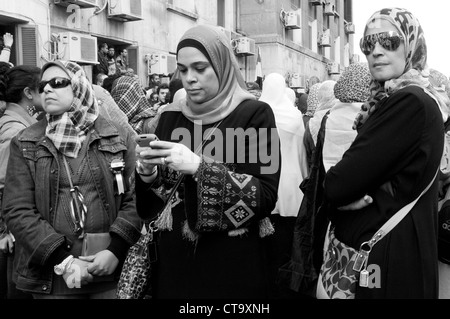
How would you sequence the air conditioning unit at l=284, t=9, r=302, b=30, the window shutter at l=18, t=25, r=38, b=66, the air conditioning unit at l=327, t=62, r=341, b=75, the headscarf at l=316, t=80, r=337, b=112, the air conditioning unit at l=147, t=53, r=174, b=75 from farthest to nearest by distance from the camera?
1. the air conditioning unit at l=327, t=62, r=341, b=75
2. the air conditioning unit at l=284, t=9, r=302, b=30
3. the air conditioning unit at l=147, t=53, r=174, b=75
4. the window shutter at l=18, t=25, r=38, b=66
5. the headscarf at l=316, t=80, r=337, b=112

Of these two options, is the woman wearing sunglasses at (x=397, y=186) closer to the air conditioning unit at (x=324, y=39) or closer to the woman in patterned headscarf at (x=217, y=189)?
the woman in patterned headscarf at (x=217, y=189)

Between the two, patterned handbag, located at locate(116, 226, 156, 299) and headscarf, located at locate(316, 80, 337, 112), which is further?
headscarf, located at locate(316, 80, 337, 112)

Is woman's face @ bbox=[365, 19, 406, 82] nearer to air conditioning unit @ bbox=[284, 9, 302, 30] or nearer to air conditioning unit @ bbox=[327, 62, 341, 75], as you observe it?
air conditioning unit @ bbox=[284, 9, 302, 30]

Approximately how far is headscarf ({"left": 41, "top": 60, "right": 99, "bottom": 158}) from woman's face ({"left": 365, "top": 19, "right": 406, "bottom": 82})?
59.5 inches

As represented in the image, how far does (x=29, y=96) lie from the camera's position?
154 inches

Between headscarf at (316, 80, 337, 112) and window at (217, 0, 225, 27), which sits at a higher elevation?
window at (217, 0, 225, 27)

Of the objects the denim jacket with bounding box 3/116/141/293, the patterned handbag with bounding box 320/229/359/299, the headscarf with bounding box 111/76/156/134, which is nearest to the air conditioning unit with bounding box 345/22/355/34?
the headscarf with bounding box 111/76/156/134

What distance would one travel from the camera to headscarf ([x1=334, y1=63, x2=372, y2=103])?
10.7 ft

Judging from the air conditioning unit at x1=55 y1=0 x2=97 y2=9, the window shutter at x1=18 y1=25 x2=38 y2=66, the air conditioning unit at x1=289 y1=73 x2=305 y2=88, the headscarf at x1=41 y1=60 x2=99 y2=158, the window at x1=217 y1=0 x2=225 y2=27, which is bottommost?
the headscarf at x1=41 y1=60 x2=99 y2=158

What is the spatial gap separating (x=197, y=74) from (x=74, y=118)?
88 centimetres

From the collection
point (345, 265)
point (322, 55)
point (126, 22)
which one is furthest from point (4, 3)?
point (322, 55)

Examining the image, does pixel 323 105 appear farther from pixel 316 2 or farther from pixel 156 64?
pixel 316 2

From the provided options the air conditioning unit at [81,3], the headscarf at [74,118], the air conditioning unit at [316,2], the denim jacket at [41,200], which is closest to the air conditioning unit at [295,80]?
the air conditioning unit at [316,2]

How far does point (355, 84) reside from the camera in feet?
10.9
